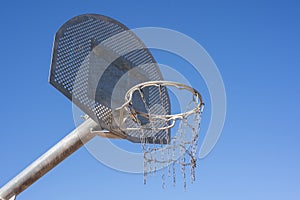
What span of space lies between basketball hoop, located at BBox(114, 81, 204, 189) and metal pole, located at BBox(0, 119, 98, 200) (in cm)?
58

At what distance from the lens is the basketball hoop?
6.36 meters

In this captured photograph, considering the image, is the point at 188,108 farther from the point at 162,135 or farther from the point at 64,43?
the point at 64,43

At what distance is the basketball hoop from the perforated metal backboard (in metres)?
0.14

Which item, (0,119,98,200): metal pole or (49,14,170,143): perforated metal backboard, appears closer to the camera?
(49,14,170,143): perforated metal backboard

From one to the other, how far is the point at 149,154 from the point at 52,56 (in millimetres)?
2131

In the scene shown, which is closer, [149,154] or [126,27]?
[149,154]

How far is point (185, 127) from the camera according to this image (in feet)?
21.6

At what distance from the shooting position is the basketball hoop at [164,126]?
251 inches

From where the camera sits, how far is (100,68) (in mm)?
6984

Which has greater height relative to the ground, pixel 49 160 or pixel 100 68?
pixel 100 68

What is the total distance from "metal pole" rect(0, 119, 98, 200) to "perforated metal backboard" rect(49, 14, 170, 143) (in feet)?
1.45

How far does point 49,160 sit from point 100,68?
180cm

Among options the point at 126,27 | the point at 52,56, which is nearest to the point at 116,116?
the point at 52,56

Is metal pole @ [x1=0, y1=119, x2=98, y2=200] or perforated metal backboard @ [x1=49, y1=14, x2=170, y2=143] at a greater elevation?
perforated metal backboard @ [x1=49, y1=14, x2=170, y2=143]
